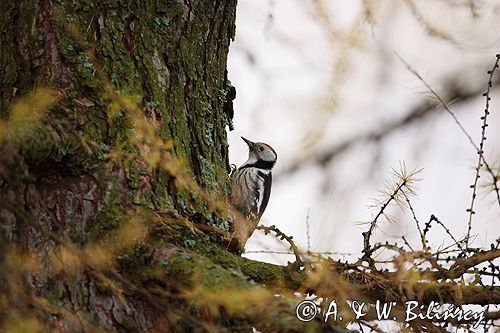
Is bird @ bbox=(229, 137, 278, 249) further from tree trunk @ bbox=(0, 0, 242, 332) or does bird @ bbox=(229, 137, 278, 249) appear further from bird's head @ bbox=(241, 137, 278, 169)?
tree trunk @ bbox=(0, 0, 242, 332)

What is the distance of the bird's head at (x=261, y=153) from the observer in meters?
5.43

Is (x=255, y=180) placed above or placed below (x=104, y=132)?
above

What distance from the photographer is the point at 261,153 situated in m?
5.44

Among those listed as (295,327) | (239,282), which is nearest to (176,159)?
(239,282)

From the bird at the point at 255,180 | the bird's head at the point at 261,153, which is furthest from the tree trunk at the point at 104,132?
the bird's head at the point at 261,153

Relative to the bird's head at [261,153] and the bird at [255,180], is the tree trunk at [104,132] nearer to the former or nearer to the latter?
the bird at [255,180]

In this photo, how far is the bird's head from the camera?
17.8ft

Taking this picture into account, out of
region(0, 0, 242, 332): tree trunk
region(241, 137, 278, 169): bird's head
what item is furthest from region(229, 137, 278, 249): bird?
region(0, 0, 242, 332): tree trunk

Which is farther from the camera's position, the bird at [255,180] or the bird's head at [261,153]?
the bird's head at [261,153]

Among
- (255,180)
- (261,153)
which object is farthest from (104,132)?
(261,153)

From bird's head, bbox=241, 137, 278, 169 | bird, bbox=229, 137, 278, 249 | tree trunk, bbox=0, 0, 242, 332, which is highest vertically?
bird's head, bbox=241, 137, 278, 169

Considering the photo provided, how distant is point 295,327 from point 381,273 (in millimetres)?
546

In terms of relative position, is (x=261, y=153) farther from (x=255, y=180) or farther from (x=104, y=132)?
(x=104, y=132)

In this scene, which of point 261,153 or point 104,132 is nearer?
point 104,132
